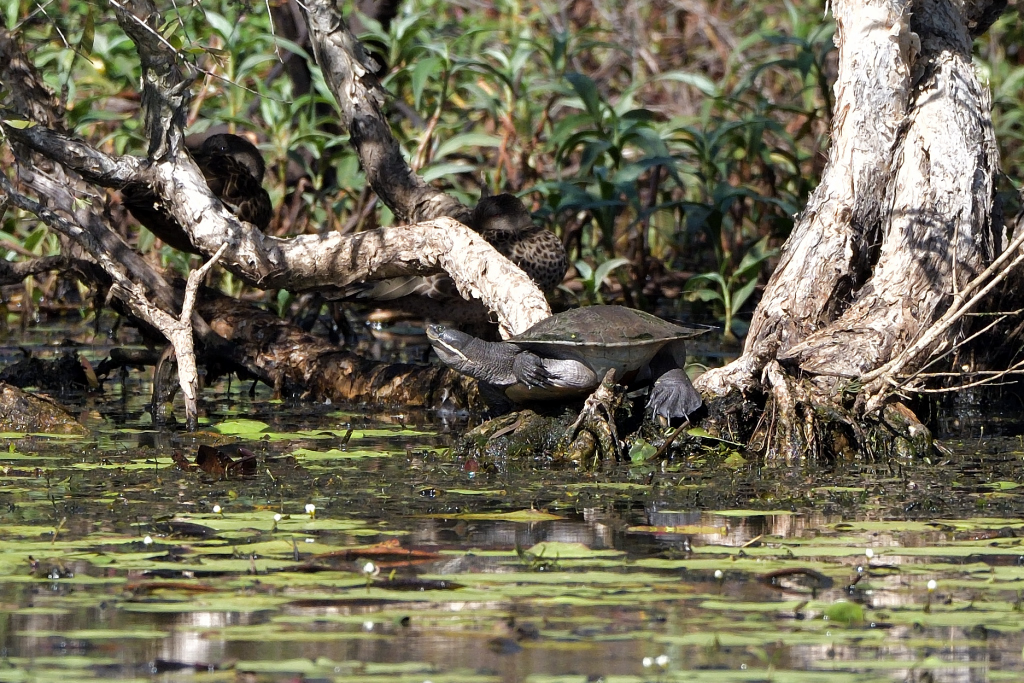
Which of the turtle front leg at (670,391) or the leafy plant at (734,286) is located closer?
the turtle front leg at (670,391)

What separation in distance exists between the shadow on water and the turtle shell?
1.60 ft

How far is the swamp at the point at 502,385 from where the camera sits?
289 centimetres

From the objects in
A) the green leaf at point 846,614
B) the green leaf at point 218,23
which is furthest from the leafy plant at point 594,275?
the green leaf at point 846,614

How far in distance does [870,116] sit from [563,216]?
426 centimetres

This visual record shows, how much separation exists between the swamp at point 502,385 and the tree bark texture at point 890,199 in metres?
0.02

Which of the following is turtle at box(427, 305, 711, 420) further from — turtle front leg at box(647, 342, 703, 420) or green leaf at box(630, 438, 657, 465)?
green leaf at box(630, 438, 657, 465)

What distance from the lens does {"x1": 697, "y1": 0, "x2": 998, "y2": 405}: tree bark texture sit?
5.87 m

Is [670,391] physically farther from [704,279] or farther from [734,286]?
[734,286]

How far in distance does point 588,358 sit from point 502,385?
1.51ft

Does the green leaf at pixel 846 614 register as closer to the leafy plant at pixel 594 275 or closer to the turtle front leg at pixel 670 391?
the turtle front leg at pixel 670 391

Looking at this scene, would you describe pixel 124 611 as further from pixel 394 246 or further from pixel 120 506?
pixel 394 246

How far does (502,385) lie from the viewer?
5.51 metres

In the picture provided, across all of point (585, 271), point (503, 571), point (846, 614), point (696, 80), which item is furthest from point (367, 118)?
point (846, 614)

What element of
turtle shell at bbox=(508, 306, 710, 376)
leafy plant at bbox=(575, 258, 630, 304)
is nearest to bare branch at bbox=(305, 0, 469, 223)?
leafy plant at bbox=(575, 258, 630, 304)
